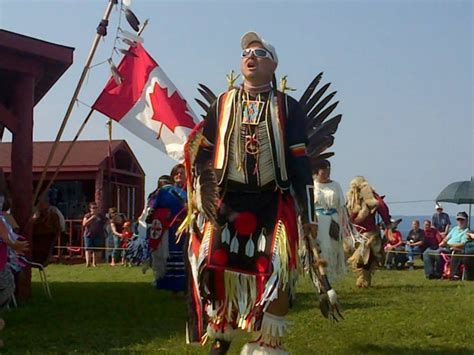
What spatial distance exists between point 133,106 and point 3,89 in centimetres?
273

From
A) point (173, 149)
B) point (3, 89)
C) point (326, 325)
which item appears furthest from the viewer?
point (3, 89)

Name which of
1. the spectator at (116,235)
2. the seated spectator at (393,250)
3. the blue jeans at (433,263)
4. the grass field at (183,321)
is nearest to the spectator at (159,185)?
the grass field at (183,321)

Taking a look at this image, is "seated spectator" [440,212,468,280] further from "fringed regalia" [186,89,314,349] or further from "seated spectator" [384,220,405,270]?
"fringed regalia" [186,89,314,349]

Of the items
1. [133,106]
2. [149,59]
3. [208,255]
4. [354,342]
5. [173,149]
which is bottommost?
[354,342]

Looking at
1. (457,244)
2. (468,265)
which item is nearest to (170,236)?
(468,265)

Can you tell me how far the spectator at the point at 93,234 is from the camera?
1900 centimetres

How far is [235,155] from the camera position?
4484mm

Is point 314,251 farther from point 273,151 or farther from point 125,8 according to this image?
point 125,8

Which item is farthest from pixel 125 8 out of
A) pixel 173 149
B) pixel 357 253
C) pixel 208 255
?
pixel 357 253

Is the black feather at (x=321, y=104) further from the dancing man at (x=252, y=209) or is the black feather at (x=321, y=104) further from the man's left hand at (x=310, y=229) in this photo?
the man's left hand at (x=310, y=229)

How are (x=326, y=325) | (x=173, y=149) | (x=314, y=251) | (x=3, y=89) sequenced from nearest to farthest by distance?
(x=314, y=251) → (x=326, y=325) → (x=173, y=149) → (x=3, y=89)

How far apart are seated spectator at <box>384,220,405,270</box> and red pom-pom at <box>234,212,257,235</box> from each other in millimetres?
12466

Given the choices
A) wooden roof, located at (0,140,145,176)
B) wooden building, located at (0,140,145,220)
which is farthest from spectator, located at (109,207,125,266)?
wooden roof, located at (0,140,145,176)

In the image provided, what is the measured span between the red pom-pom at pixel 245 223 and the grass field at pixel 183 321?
1.28 meters
